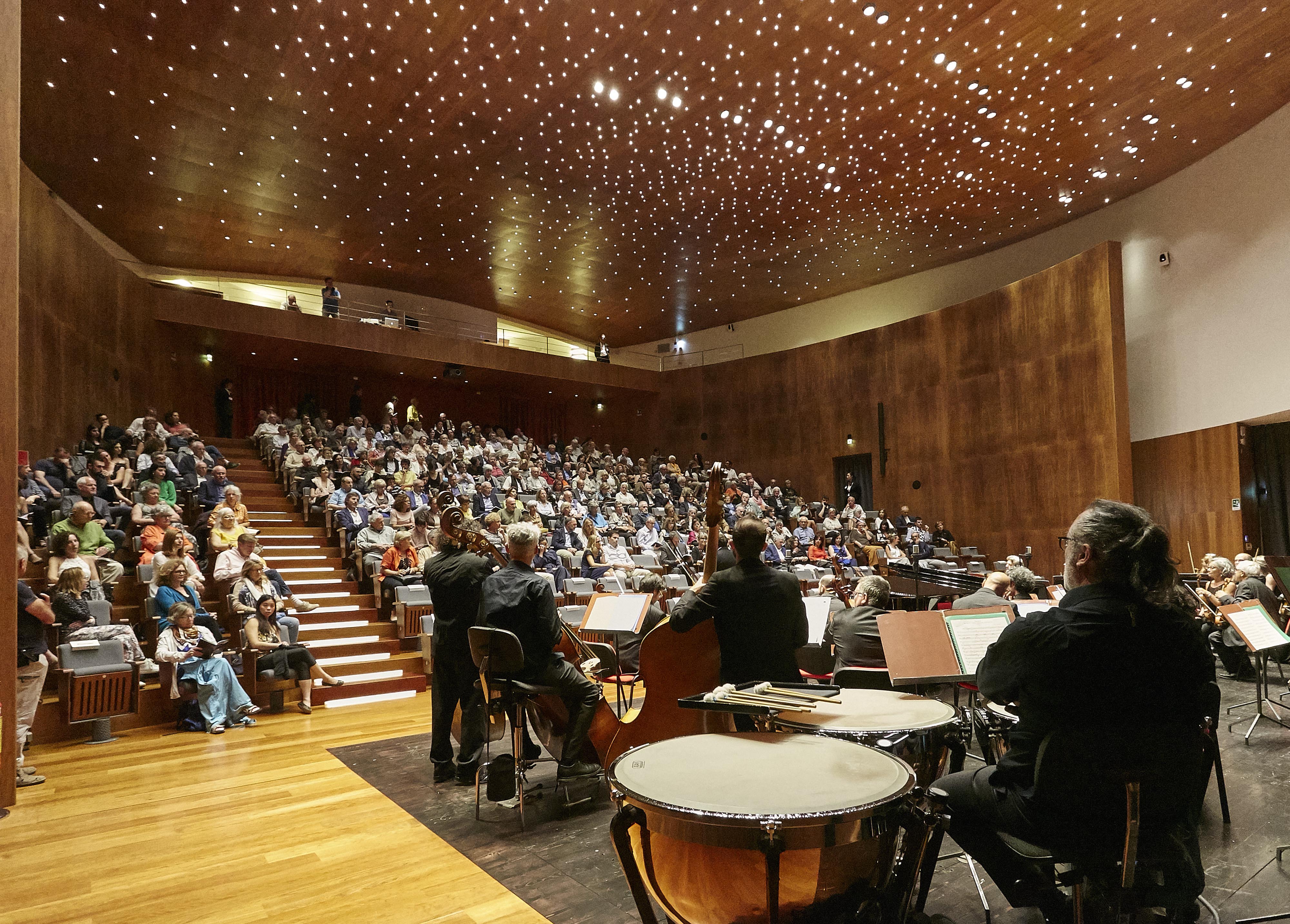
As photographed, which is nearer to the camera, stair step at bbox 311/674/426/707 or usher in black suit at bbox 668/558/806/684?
usher in black suit at bbox 668/558/806/684

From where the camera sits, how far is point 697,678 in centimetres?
281

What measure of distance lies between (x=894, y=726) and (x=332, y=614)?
606 cm

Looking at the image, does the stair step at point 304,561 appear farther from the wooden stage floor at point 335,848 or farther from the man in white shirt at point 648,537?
the man in white shirt at point 648,537

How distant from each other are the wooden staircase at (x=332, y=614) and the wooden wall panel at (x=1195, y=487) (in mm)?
9546

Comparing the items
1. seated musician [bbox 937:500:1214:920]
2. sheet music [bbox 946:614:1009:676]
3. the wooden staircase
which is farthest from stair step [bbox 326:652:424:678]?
seated musician [bbox 937:500:1214:920]

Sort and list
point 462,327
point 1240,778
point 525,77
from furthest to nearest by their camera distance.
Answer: point 462,327, point 525,77, point 1240,778

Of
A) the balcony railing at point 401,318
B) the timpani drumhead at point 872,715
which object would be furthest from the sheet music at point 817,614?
the balcony railing at point 401,318

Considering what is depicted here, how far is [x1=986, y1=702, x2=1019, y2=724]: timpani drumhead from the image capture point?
91.4 inches

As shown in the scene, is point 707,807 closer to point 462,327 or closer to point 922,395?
point 922,395

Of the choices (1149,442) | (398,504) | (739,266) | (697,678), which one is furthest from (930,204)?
(697,678)

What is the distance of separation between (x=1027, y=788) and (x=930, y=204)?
11.0 metres

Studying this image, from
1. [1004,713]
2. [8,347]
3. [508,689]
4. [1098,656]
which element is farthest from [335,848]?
[1098,656]

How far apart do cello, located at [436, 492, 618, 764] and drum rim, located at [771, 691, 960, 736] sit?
4.69 ft

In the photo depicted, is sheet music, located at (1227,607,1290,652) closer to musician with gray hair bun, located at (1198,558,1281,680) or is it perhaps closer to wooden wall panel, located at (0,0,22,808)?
musician with gray hair bun, located at (1198,558,1281,680)
